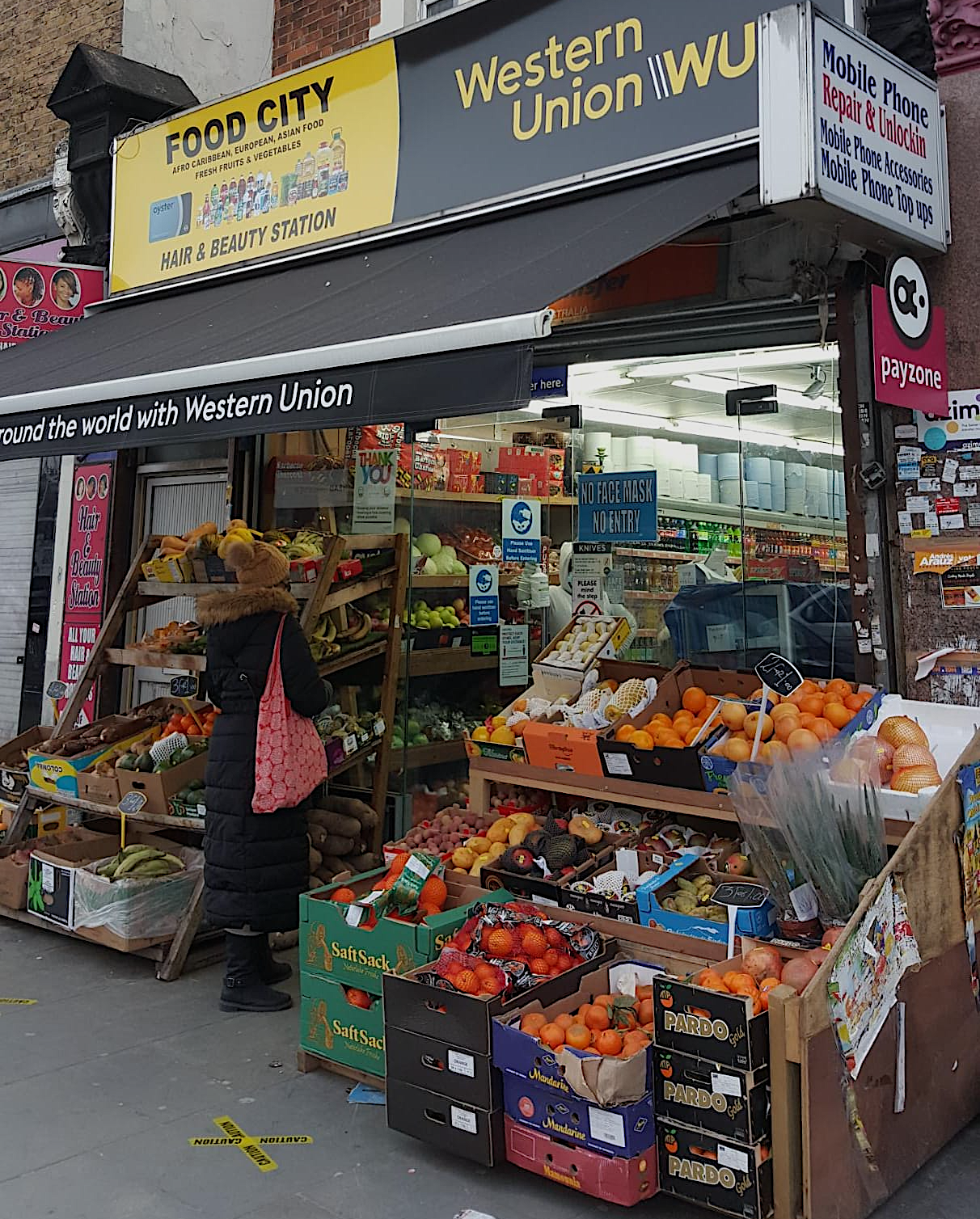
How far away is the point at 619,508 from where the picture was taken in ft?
21.8

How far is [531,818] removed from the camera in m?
5.10

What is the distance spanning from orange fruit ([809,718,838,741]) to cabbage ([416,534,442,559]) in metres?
3.58

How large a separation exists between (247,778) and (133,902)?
44.2 inches

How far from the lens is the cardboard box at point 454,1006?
362 centimetres

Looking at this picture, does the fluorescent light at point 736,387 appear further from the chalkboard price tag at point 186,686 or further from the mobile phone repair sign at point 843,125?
the chalkboard price tag at point 186,686

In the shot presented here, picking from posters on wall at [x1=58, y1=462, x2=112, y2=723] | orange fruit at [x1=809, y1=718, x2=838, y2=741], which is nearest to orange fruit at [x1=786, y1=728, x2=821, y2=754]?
orange fruit at [x1=809, y1=718, x2=838, y2=741]

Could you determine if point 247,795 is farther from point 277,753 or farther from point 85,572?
point 85,572

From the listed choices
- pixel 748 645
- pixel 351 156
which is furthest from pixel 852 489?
pixel 351 156

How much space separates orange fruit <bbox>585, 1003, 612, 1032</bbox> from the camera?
3.68 metres

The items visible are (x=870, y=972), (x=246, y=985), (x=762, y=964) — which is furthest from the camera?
(x=246, y=985)

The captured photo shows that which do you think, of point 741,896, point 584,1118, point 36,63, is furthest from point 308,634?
point 36,63

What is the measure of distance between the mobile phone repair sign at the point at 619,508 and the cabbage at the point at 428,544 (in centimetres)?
106

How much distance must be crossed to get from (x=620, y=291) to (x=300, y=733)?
2.78m

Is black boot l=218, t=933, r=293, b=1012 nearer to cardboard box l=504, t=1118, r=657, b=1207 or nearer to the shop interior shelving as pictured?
the shop interior shelving
